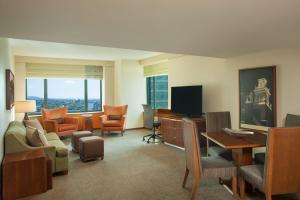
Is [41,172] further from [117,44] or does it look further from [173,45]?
[173,45]

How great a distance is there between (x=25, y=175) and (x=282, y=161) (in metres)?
3.17

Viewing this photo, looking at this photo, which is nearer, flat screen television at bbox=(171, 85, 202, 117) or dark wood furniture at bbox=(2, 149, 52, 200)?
dark wood furniture at bbox=(2, 149, 52, 200)

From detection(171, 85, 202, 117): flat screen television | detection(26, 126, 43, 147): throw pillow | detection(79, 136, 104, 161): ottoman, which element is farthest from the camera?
detection(171, 85, 202, 117): flat screen television

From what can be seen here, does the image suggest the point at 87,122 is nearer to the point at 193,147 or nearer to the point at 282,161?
the point at 193,147

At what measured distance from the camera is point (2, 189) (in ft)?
9.15

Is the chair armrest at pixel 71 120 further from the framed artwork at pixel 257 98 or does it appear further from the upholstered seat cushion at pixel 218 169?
the upholstered seat cushion at pixel 218 169

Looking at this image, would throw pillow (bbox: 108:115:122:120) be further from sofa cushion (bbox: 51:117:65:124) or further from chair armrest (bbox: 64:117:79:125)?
sofa cushion (bbox: 51:117:65:124)

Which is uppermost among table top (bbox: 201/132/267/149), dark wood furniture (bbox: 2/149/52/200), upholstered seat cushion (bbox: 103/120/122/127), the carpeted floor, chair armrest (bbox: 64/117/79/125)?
table top (bbox: 201/132/267/149)

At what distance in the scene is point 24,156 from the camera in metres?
3.06

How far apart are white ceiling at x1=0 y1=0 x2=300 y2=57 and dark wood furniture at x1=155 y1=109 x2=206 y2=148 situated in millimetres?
2194

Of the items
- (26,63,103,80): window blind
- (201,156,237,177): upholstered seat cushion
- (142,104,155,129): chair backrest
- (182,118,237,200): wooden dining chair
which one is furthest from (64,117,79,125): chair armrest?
(201,156,237,177): upholstered seat cushion

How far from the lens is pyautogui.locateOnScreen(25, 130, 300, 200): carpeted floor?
9.46 ft

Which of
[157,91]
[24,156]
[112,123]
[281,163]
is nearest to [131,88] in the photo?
[157,91]

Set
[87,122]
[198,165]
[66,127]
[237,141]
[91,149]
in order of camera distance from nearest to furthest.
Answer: [198,165], [237,141], [91,149], [66,127], [87,122]
